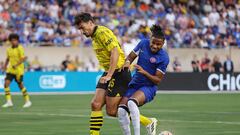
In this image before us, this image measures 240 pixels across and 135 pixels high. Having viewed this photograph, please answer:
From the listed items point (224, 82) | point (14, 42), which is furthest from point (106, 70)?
point (224, 82)

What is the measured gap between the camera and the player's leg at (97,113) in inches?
526

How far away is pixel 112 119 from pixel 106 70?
639cm

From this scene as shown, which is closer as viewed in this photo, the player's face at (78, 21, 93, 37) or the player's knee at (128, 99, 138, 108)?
the player's face at (78, 21, 93, 37)

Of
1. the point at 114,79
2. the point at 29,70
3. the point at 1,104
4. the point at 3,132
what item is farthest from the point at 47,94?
the point at 114,79

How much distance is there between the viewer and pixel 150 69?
1377cm

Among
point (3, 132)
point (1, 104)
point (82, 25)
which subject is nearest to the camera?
point (82, 25)

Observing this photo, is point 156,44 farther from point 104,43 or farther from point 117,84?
point 117,84

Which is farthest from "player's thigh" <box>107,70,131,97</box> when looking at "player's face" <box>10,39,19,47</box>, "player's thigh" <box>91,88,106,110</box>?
"player's face" <box>10,39,19,47</box>

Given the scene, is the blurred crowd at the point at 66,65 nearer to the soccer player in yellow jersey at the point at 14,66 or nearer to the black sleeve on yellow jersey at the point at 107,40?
the soccer player in yellow jersey at the point at 14,66

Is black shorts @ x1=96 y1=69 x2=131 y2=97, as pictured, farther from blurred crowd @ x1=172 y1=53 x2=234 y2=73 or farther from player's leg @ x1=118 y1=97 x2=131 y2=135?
blurred crowd @ x1=172 y1=53 x2=234 y2=73

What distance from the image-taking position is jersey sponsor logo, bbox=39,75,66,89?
35.3 meters

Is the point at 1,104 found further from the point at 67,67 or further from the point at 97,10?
the point at 97,10

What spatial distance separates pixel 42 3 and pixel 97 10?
9.04ft

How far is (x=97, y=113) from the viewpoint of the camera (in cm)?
1348
